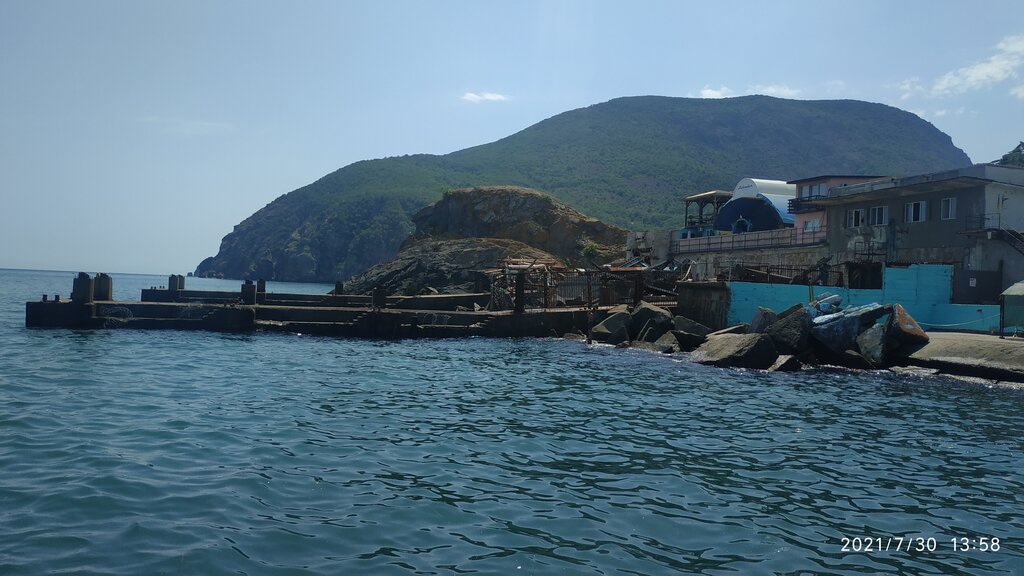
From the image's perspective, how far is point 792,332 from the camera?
933 inches

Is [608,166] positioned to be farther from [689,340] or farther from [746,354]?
[746,354]

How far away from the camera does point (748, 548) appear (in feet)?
23.7

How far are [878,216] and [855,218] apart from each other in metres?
1.76

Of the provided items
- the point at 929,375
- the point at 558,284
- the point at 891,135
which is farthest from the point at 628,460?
the point at 891,135

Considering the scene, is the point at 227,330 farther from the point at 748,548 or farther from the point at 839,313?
the point at 748,548

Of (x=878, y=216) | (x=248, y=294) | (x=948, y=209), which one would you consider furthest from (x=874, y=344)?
(x=248, y=294)

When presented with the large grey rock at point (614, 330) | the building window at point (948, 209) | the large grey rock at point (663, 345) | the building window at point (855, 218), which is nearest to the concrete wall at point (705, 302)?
the large grey rock at point (614, 330)

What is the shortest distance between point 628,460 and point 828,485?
2.97 m

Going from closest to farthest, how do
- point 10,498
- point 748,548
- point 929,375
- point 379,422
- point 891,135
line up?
point 748,548, point 10,498, point 379,422, point 929,375, point 891,135

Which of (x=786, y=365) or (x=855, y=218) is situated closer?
(x=786, y=365)

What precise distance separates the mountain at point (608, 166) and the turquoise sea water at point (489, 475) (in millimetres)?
100517

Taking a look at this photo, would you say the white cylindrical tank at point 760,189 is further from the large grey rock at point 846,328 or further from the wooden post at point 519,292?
the large grey rock at point 846,328

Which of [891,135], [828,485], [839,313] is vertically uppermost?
[891,135]

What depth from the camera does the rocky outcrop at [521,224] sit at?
68.5m
